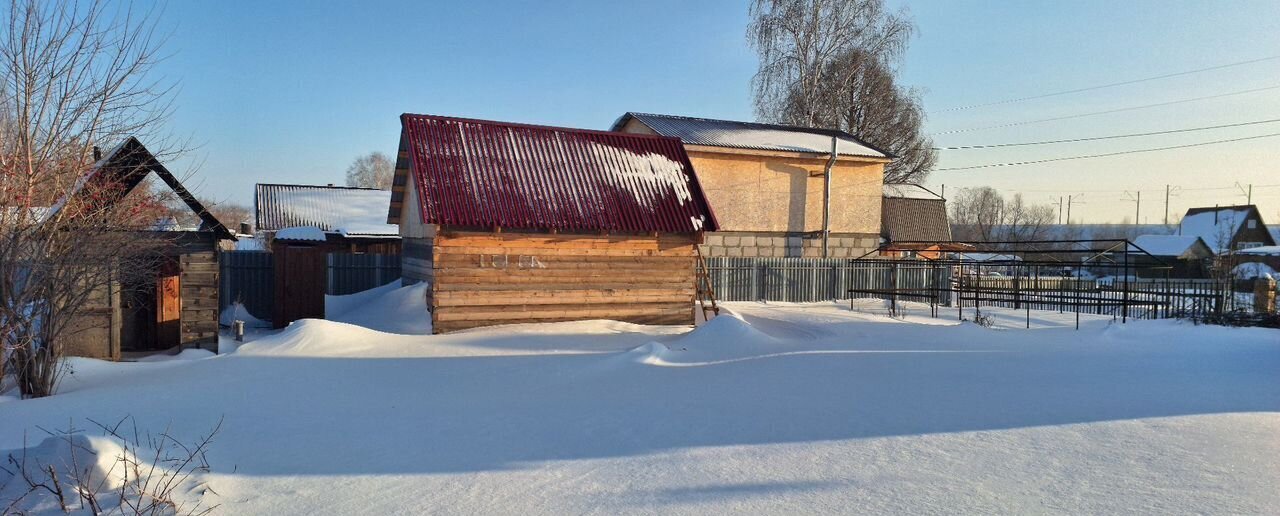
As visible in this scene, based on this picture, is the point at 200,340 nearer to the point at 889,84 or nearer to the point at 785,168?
the point at 785,168

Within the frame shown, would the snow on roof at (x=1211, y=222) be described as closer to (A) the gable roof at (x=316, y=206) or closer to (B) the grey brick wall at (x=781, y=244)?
(B) the grey brick wall at (x=781, y=244)

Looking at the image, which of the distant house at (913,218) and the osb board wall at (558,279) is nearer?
the osb board wall at (558,279)

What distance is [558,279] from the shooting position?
46.4ft

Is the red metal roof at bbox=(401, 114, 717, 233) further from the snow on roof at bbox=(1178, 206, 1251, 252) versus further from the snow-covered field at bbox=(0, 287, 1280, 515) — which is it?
the snow on roof at bbox=(1178, 206, 1251, 252)

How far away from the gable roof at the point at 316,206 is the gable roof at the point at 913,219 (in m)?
24.8

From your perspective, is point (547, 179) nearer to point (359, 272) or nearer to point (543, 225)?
point (543, 225)

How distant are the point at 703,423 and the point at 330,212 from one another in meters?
32.6

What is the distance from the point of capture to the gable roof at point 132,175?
29.3 feet

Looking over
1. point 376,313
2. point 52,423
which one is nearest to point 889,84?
point 376,313

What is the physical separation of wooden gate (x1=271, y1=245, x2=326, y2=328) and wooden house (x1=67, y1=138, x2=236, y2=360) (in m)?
3.42

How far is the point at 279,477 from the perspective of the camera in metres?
5.09

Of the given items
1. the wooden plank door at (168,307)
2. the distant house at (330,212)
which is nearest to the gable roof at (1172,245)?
the distant house at (330,212)

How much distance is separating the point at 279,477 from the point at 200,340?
811 cm

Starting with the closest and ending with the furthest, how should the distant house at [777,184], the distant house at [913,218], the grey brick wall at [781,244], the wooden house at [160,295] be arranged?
the wooden house at [160,295] → the distant house at [777,184] → the grey brick wall at [781,244] → the distant house at [913,218]
